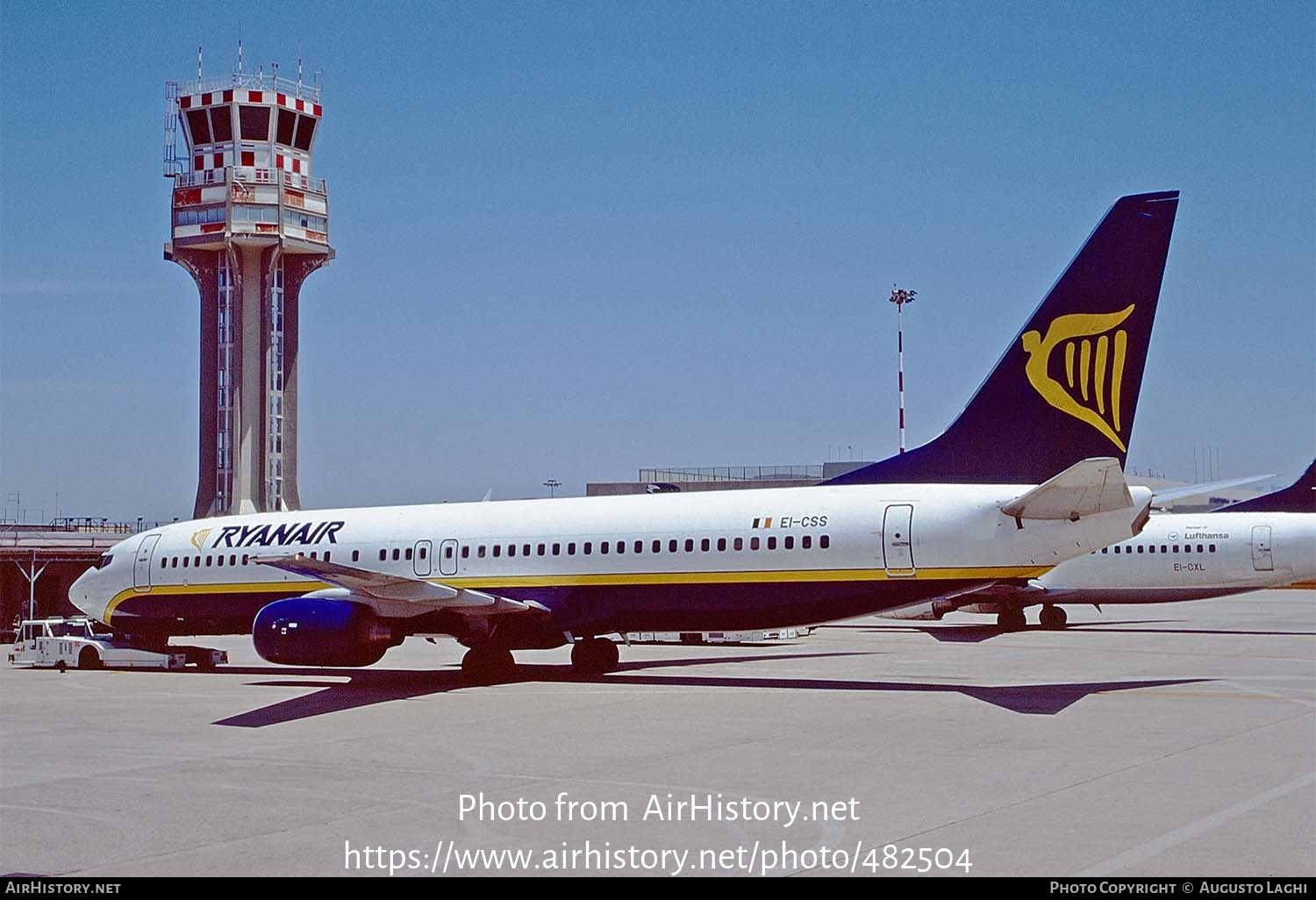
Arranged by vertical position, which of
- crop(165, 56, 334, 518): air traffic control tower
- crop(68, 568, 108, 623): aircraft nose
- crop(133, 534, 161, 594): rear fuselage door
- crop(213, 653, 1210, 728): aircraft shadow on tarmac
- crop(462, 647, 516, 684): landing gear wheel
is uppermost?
crop(165, 56, 334, 518): air traffic control tower

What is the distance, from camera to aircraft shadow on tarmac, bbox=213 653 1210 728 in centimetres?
2005

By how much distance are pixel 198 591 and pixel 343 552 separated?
377cm

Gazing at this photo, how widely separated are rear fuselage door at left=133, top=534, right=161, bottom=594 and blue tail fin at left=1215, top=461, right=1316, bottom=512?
30.1 meters

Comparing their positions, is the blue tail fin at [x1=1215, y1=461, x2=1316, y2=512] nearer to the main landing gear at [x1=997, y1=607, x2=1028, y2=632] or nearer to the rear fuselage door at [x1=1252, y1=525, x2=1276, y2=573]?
the rear fuselage door at [x1=1252, y1=525, x2=1276, y2=573]

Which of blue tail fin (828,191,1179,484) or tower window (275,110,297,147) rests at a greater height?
tower window (275,110,297,147)

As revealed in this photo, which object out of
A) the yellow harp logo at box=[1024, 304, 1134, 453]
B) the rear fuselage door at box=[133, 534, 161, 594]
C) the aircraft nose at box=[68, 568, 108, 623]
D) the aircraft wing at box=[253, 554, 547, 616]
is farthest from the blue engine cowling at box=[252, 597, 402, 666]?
the yellow harp logo at box=[1024, 304, 1134, 453]

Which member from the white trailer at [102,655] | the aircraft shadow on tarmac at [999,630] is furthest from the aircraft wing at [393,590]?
the aircraft shadow on tarmac at [999,630]

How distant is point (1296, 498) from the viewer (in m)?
40.2

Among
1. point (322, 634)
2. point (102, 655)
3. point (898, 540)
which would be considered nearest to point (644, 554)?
point (898, 540)

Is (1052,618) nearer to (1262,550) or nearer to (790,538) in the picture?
(1262,550)

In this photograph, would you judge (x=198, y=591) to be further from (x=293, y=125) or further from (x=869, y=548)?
(x=293, y=125)

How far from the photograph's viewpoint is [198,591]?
2889 centimetres
